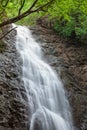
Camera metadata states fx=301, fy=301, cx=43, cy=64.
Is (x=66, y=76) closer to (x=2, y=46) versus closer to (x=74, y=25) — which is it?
(x=2, y=46)

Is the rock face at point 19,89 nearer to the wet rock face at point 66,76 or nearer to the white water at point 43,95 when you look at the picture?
the wet rock face at point 66,76

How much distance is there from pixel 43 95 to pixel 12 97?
6.09ft

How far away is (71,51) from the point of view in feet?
54.7

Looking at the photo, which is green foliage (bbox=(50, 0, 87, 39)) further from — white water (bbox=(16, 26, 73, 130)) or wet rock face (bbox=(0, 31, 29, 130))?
wet rock face (bbox=(0, 31, 29, 130))

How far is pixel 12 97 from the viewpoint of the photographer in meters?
11.4

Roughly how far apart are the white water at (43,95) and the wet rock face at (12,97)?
13.1 inches

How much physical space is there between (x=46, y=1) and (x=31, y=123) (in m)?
5.09

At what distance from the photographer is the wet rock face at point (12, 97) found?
10.7m

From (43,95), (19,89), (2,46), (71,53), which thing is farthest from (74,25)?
(19,89)

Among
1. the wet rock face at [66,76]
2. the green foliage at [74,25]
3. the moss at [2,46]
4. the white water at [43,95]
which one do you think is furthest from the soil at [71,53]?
the moss at [2,46]

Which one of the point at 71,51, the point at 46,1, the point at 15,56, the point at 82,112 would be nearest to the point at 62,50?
the point at 71,51

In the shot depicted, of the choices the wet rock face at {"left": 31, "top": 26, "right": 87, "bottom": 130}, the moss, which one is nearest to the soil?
the wet rock face at {"left": 31, "top": 26, "right": 87, "bottom": 130}

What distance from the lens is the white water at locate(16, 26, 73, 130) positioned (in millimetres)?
11562

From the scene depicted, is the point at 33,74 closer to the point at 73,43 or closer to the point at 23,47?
the point at 23,47
